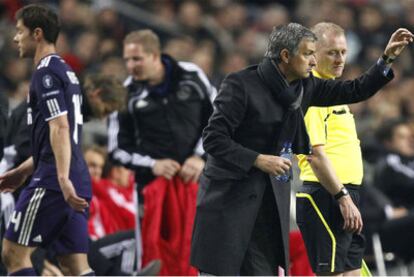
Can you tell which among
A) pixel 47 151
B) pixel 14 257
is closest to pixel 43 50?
pixel 47 151

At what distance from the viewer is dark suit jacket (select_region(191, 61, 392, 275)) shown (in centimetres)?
684

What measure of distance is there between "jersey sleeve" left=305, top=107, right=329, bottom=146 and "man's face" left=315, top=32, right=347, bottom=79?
27cm

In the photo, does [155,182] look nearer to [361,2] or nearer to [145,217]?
[145,217]

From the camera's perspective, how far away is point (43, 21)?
7.67 meters

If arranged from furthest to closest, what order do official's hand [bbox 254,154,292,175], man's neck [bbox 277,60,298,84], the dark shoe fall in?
the dark shoe
man's neck [bbox 277,60,298,84]
official's hand [bbox 254,154,292,175]

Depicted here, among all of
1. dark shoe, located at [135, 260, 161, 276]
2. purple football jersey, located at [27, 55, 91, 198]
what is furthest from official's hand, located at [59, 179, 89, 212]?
dark shoe, located at [135, 260, 161, 276]

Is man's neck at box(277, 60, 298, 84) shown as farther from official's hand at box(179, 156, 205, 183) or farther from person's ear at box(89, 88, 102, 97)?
official's hand at box(179, 156, 205, 183)

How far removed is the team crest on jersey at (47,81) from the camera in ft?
24.6

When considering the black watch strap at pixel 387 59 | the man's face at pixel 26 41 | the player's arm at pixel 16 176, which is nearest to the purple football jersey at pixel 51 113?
the man's face at pixel 26 41

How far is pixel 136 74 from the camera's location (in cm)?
958

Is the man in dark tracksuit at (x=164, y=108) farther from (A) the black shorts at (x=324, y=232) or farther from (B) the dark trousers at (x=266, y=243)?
(B) the dark trousers at (x=266, y=243)

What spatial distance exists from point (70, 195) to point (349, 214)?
1.75 metres

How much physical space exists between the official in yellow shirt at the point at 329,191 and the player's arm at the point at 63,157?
4.82ft

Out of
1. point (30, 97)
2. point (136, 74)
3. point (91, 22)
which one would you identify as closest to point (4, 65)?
point (91, 22)
